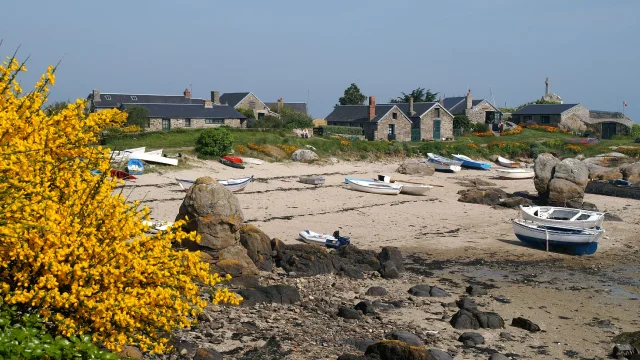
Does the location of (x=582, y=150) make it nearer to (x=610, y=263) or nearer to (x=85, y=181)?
(x=610, y=263)

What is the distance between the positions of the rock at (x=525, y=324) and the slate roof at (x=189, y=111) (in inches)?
1865

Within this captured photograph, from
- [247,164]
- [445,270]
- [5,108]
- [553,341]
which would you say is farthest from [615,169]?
[5,108]

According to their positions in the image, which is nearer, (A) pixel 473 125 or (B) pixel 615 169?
(B) pixel 615 169

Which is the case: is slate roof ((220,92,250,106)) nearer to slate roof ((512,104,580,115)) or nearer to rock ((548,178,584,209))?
slate roof ((512,104,580,115))

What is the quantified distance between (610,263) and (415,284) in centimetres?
841

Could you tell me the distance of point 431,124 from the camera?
69.6 meters

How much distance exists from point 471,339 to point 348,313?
2.90 metres

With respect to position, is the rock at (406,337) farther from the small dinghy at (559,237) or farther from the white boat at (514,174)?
the white boat at (514,174)

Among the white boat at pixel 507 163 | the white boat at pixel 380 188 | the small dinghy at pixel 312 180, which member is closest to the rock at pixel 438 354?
the white boat at pixel 380 188

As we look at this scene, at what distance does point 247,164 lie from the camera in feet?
137

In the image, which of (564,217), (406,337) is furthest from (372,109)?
(406,337)

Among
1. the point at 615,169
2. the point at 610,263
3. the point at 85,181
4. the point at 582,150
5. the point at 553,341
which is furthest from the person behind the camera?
the point at 582,150

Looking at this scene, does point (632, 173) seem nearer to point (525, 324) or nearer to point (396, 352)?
point (525, 324)

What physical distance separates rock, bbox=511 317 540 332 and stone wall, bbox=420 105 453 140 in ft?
174
